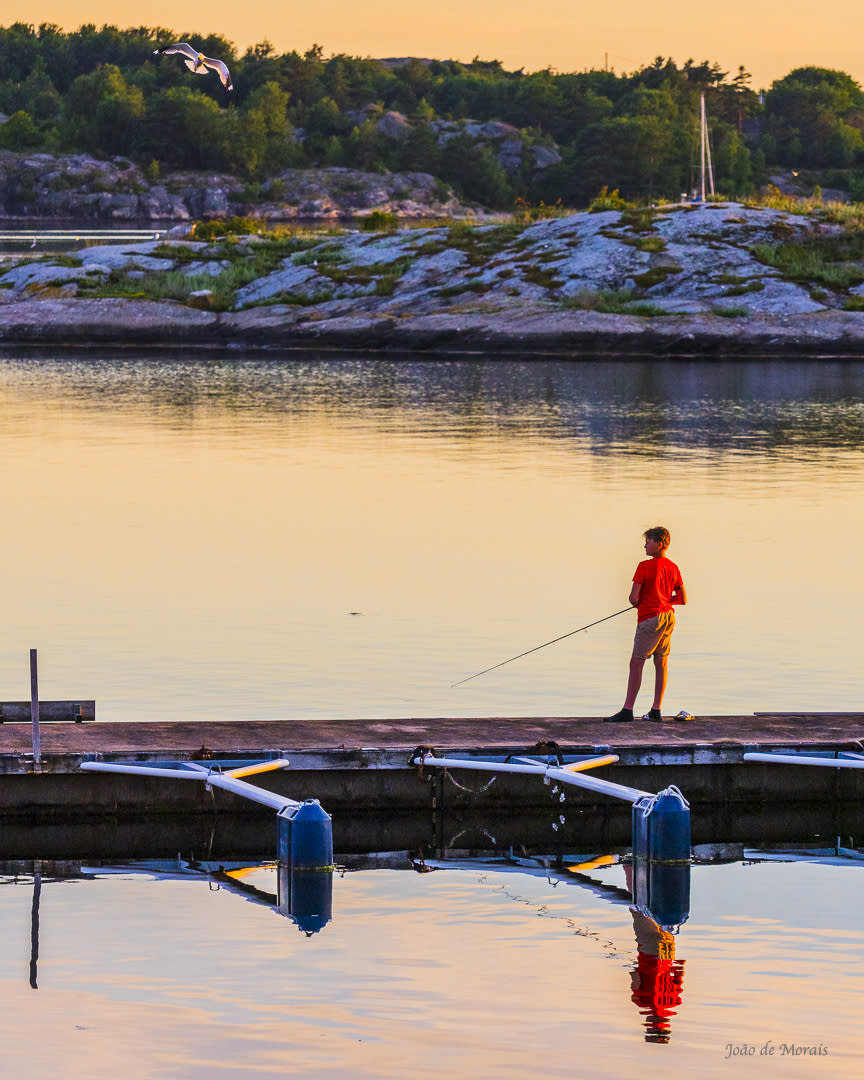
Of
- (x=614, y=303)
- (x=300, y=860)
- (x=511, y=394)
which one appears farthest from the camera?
(x=614, y=303)

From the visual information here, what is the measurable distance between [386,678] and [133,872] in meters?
6.47

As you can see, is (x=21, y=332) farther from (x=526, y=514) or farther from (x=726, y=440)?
(x=526, y=514)

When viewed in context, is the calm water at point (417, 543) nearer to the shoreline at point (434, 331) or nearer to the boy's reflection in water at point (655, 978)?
the boy's reflection in water at point (655, 978)

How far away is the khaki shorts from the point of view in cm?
1586

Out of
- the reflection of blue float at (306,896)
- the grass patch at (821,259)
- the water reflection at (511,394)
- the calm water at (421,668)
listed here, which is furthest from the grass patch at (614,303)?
the reflection of blue float at (306,896)

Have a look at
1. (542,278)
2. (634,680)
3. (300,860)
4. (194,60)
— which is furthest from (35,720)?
(542,278)

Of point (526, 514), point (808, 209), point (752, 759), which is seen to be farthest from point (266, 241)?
point (752, 759)

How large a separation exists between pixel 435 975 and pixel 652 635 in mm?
4899

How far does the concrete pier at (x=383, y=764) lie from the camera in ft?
47.8

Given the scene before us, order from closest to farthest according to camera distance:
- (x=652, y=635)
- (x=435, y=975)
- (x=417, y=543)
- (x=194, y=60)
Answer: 1. (x=435, y=975)
2. (x=652, y=635)
3. (x=417, y=543)
4. (x=194, y=60)

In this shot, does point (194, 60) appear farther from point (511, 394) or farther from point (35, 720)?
point (35, 720)

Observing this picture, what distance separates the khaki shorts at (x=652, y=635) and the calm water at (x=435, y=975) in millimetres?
2200

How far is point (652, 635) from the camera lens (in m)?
15.9

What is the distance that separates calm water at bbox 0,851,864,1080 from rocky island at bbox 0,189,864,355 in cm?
5492
